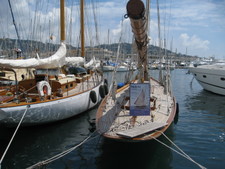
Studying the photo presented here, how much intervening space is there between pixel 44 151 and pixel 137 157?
398 cm

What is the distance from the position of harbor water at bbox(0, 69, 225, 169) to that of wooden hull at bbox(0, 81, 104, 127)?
58cm

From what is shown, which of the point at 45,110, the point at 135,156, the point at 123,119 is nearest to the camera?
the point at 135,156

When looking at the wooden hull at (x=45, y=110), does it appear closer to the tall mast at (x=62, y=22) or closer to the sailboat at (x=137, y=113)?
the sailboat at (x=137, y=113)

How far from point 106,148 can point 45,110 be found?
401 centimetres

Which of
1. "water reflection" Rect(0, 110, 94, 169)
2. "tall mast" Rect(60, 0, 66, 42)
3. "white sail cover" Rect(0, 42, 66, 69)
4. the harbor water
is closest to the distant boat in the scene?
the harbor water

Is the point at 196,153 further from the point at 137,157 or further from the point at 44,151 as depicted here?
the point at 44,151

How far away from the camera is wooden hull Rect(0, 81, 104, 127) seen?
10.9m

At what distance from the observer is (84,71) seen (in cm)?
2191

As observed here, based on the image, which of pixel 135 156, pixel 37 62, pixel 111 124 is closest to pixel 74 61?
pixel 37 62

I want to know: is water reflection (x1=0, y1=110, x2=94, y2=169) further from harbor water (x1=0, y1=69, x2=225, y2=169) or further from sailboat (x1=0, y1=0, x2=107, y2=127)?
sailboat (x1=0, y1=0, x2=107, y2=127)

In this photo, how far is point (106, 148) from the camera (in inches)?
390

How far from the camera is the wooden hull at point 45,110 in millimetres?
10859

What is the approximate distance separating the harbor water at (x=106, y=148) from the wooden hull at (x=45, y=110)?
58 centimetres

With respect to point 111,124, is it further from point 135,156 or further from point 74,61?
point 74,61
